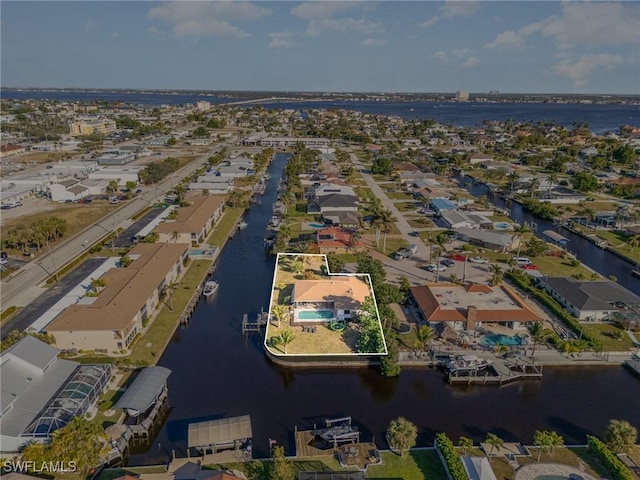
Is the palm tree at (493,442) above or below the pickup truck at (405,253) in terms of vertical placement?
below

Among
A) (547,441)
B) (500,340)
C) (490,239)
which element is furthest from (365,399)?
(490,239)

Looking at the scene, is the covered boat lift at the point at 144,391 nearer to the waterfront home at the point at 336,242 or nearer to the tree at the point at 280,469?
the tree at the point at 280,469

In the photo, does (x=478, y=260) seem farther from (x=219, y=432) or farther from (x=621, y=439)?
(x=219, y=432)

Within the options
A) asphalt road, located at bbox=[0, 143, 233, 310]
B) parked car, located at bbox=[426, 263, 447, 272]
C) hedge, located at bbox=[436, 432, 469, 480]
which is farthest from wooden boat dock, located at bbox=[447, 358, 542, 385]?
asphalt road, located at bbox=[0, 143, 233, 310]

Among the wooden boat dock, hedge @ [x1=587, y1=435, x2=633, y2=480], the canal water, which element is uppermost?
hedge @ [x1=587, y1=435, x2=633, y2=480]

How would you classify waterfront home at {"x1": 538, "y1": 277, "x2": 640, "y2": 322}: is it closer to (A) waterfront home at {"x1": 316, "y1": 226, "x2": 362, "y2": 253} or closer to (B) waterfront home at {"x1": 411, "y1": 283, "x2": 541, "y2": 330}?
(B) waterfront home at {"x1": 411, "y1": 283, "x2": 541, "y2": 330}

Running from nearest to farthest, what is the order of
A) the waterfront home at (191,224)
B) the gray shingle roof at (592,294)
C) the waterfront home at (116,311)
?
the waterfront home at (116,311) → the gray shingle roof at (592,294) → the waterfront home at (191,224)

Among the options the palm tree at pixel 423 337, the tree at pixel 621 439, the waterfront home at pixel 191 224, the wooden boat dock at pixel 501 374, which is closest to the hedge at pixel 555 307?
the wooden boat dock at pixel 501 374
